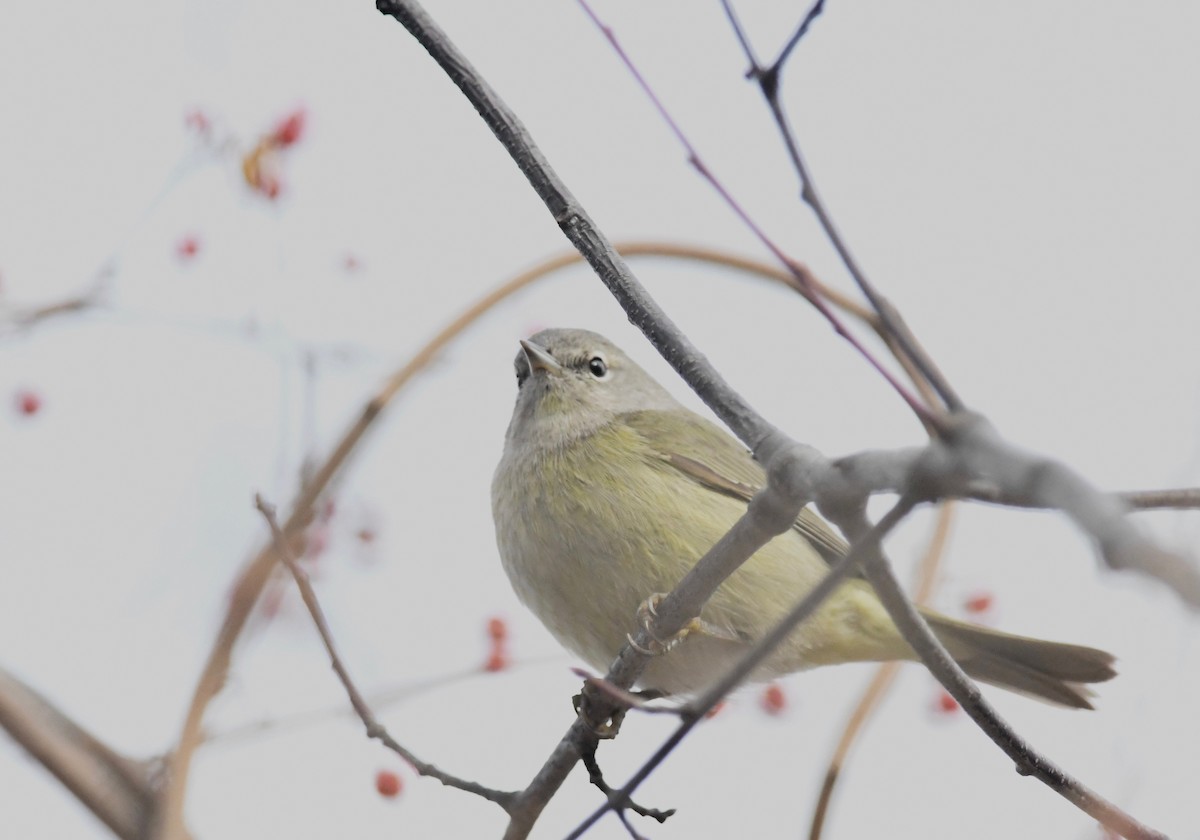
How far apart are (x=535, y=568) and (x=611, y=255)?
1778 millimetres

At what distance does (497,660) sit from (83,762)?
142cm

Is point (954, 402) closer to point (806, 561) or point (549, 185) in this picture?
point (549, 185)

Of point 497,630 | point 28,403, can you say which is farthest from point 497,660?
point 28,403

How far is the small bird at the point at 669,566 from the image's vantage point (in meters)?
3.72

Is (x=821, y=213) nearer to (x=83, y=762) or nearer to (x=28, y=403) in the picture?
(x=83, y=762)

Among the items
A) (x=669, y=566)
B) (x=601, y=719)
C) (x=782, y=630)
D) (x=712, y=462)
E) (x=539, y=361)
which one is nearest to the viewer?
(x=782, y=630)

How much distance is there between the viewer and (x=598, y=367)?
480 cm

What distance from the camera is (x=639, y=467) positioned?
13.4 feet

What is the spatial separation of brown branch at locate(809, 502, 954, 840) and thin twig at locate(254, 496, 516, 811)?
2.41 feet

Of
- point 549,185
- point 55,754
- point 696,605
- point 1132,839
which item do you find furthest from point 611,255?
point 55,754

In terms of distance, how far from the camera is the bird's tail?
3838mm

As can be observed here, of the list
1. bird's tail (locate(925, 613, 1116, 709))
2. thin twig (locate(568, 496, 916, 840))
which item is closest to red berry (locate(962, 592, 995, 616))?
bird's tail (locate(925, 613, 1116, 709))

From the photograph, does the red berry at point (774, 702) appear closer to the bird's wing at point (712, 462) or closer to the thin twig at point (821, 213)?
the bird's wing at point (712, 462)

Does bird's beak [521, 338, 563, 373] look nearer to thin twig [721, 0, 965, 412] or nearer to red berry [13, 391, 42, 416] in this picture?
red berry [13, 391, 42, 416]
